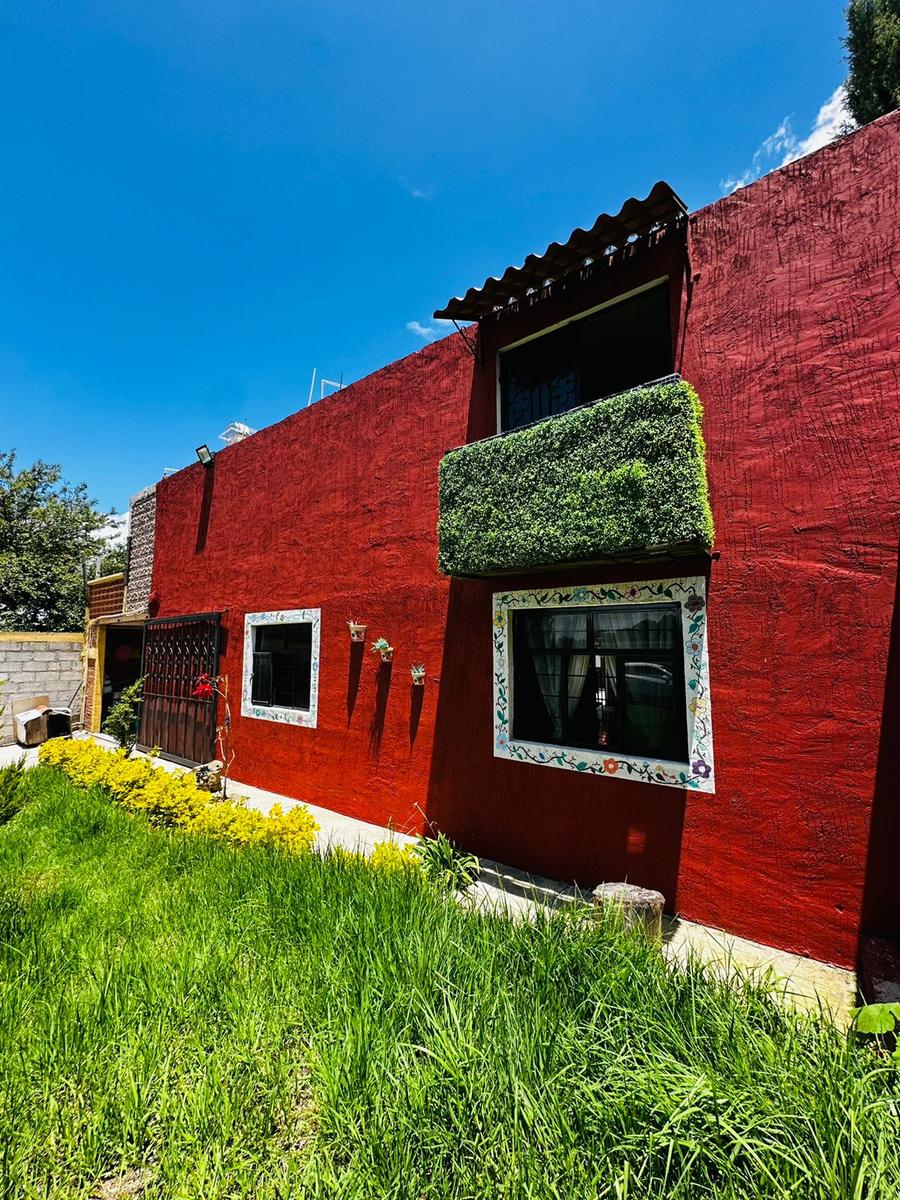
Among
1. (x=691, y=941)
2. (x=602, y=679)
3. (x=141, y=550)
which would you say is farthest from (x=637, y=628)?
(x=141, y=550)

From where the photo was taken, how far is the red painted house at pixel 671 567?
3.64m

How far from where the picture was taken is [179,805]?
539cm

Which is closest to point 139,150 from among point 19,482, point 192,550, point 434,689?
point 192,550

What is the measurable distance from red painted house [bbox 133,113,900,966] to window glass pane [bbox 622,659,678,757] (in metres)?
0.02

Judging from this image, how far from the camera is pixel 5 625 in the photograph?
→ 18953 mm

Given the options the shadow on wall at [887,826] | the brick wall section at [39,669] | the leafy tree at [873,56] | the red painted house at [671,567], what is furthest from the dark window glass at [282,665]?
the leafy tree at [873,56]

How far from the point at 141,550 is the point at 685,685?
12.1m

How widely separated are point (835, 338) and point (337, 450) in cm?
589

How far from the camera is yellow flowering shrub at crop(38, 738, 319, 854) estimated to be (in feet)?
15.4

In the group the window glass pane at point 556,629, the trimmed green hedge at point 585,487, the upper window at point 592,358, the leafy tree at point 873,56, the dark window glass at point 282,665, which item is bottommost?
the dark window glass at point 282,665

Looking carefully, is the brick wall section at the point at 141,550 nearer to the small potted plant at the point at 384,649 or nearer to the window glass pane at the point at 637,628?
the small potted plant at the point at 384,649

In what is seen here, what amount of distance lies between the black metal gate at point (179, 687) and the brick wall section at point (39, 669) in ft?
10.5

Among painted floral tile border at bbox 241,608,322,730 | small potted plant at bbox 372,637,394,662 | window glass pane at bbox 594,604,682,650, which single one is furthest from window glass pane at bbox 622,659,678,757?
painted floral tile border at bbox 241,608,322,730

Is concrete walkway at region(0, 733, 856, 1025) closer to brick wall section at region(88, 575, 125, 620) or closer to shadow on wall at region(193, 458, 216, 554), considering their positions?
shadow on wall at region(193, 458, 216, 554)
